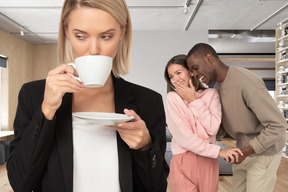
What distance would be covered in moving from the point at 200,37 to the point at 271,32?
6.70ft

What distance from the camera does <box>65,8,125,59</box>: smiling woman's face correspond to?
0.75 meters

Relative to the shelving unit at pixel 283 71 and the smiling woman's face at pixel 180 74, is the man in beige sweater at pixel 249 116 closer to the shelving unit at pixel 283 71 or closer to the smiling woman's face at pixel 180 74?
the smiling woman's face at pixel 180 74

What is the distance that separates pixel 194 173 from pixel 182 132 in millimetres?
262

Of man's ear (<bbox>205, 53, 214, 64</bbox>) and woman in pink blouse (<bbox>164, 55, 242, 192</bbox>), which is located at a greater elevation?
man's ear (<bbox>205, 53, 214, 64</bbox>)

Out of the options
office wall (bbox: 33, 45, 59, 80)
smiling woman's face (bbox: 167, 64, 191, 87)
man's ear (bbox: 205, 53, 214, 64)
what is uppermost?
office wall (bbox: 33, 45, 59, 80)

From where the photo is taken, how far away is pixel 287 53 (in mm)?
5637

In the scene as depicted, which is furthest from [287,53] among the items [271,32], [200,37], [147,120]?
[147,120]

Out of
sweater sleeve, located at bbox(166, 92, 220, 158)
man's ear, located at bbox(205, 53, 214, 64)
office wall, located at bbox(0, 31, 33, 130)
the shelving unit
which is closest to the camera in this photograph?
sweater sleeve, located at bbox(166, 92, 220, 158)

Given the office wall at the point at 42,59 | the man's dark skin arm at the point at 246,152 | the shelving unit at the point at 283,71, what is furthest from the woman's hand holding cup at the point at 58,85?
the office wall at the point at 42,59

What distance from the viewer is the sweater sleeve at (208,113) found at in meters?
1.55

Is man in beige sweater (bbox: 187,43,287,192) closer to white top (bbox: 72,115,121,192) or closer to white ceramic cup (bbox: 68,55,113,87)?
white top (bbox: 72,115,121,192)

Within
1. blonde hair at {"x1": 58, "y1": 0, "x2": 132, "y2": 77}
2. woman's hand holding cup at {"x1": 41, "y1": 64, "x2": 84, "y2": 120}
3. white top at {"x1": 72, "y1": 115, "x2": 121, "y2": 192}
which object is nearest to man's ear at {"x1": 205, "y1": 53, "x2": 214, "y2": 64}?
blonde hair at {"x1": 58, "y1": 0, "x2": 132, "y2": 77}

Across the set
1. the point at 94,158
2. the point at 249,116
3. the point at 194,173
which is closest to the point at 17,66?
the point at 194,173

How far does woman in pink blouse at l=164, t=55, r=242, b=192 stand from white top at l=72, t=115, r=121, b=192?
0.74m
